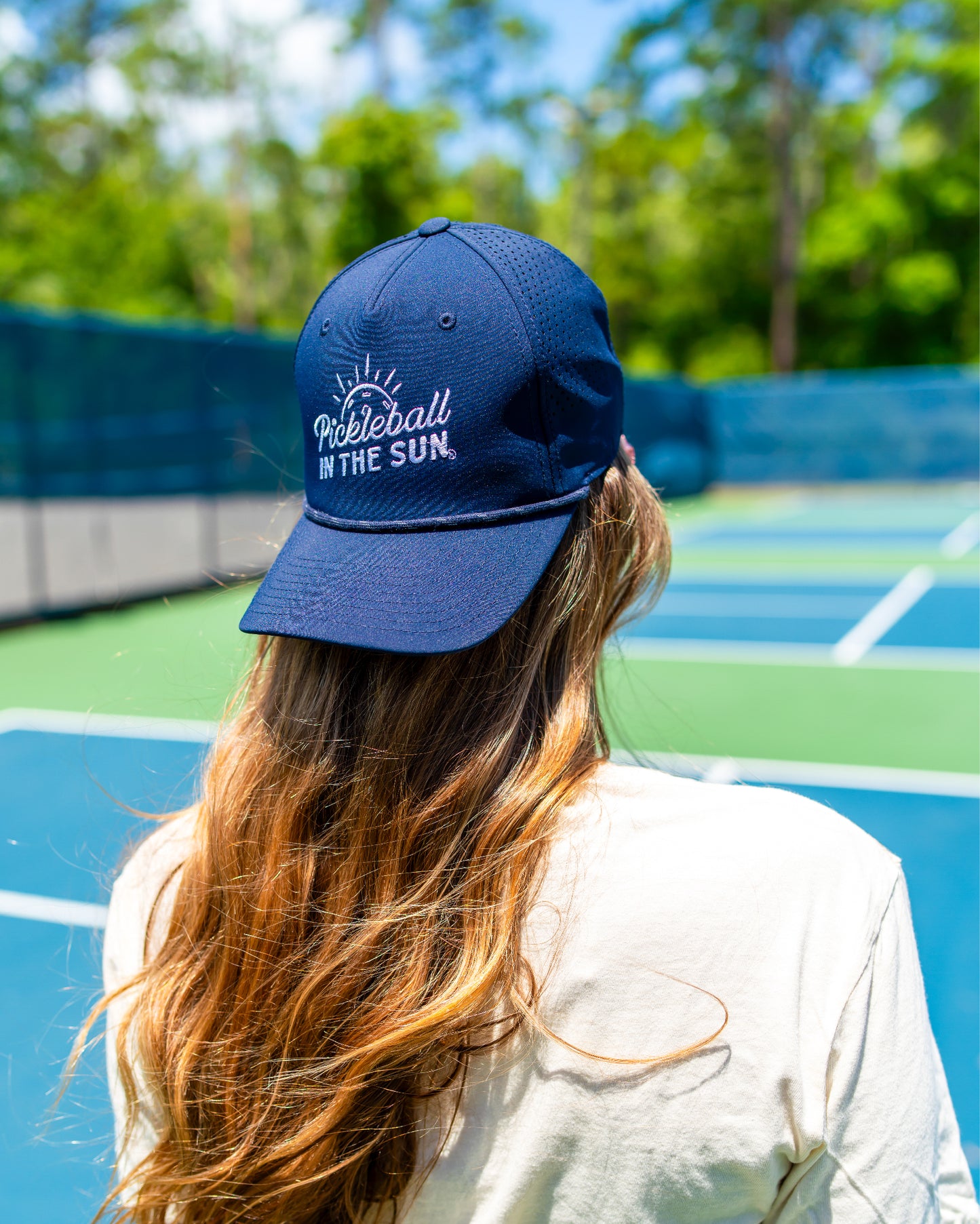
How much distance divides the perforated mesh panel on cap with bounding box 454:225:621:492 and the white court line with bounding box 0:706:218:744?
4.73 m

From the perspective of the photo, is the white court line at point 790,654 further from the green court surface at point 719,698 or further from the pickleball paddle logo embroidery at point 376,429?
the pickleball paddle logo embroidery at point 376,429

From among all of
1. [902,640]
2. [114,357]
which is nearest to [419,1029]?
[902,640]

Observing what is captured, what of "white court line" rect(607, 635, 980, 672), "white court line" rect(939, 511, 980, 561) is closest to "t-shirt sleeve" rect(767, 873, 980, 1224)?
"white court line" rect(607, 635, 980, 672)

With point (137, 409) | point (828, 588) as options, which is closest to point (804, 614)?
point (828, 588)

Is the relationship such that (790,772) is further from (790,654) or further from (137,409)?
(137,409)

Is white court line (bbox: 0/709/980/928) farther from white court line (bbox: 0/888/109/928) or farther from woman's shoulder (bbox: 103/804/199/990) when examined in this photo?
woman's shoulder (bbox: 103/804/199/990)

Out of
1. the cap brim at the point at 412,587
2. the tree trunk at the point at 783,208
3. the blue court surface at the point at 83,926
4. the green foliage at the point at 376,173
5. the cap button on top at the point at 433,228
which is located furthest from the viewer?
the tree trunk at the point at 783,208

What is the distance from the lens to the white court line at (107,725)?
235 inches

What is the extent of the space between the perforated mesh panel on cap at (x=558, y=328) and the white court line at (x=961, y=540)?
13.3 meters

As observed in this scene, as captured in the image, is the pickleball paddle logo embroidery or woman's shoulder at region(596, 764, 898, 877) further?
the pickleball paddle logo embroidery

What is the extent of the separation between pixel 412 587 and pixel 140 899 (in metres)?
0.50

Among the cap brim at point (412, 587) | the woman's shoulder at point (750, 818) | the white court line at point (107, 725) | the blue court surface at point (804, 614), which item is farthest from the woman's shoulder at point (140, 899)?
the blue court surface at point (804, 614)

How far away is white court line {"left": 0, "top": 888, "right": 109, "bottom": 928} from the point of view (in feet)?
12.6

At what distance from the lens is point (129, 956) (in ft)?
4.15
